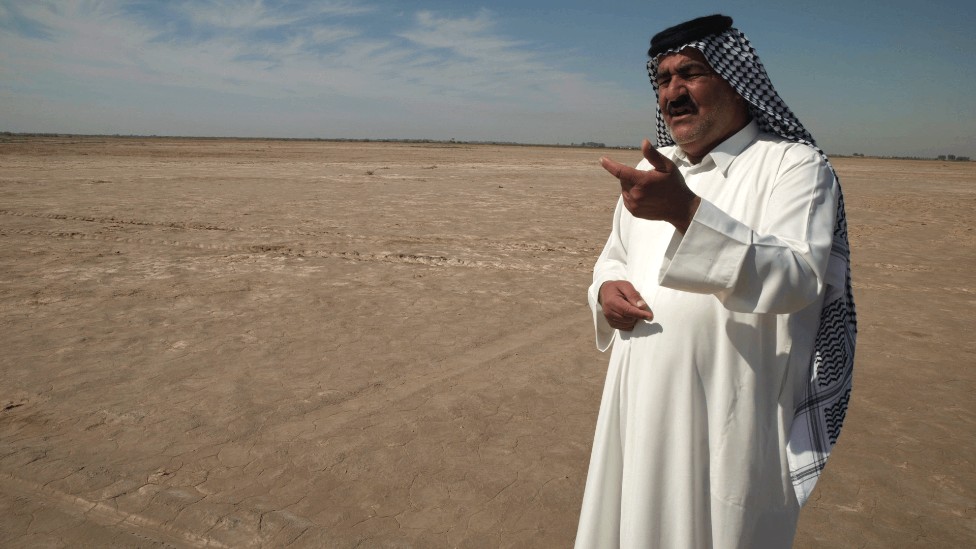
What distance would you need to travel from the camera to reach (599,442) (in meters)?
1.70

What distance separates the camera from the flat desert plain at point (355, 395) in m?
2.64

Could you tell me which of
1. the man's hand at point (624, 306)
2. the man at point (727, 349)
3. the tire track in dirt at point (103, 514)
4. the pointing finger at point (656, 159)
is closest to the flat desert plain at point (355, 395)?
the tire track in dirt at point (103, 514)

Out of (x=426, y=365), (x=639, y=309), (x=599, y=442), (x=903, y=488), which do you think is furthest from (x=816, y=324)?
(x=426, y=365)

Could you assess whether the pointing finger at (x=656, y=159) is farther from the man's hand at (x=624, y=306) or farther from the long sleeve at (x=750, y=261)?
the man's hand at (x=624, y=306)

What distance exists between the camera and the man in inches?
55.2

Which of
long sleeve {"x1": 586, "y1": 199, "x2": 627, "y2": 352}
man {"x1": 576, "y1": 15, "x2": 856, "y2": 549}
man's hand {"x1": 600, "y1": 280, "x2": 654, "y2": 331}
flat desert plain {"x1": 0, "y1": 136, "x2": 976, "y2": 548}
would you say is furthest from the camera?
flat desert plain {"x1": 0, "y1": 136, "x2": 976, "y2": 548}

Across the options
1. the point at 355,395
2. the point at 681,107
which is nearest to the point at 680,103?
the point at 681,107

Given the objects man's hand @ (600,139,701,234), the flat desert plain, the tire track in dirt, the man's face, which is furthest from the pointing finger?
the tire track in dirt

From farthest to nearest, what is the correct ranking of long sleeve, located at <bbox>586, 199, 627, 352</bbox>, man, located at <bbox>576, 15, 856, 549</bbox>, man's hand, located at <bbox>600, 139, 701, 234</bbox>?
long sleeve, located at <bbox>586, 199, 627, 352</bbox>, man, located at <bbox>576, 15, 856, 549</bbox>, man's hand, located at <bbox>600, 139, 701, 234</bbox>

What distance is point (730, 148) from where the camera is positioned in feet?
5.26

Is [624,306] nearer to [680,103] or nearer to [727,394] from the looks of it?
[727,394]

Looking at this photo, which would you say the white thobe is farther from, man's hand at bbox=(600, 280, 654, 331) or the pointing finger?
the pointing finger

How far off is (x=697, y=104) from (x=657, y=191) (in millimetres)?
517

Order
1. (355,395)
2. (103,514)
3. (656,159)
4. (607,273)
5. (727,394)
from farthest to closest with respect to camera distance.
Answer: (355,395), (103,514), (607,273), (727,394), (656,159)
